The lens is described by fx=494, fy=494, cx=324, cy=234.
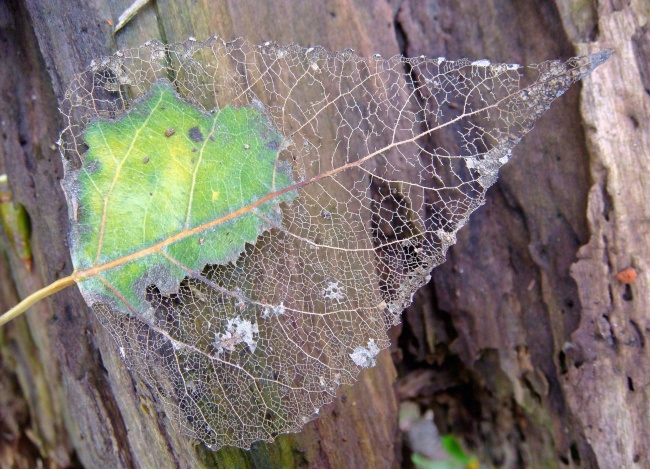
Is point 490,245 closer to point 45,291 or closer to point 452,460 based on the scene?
point 452,460

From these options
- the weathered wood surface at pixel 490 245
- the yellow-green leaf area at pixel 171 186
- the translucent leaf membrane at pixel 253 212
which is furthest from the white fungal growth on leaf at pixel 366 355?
the yellow-green leaf area at pixel 171 186

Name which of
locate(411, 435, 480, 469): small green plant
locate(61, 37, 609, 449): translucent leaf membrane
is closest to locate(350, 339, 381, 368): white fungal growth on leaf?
locate(61, 37, 609, 449): translucent leaf membrane

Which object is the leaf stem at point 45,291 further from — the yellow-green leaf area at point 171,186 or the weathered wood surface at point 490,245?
the weathered wood surface at point 490,245

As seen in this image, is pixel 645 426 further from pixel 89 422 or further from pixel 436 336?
pixel 89 422

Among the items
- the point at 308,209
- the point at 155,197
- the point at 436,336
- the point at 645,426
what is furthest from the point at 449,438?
the point at 155,197

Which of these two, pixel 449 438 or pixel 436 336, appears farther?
pixel 449 438

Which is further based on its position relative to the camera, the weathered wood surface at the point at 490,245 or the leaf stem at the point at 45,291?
the weathered wood surface at the point at 490,245
